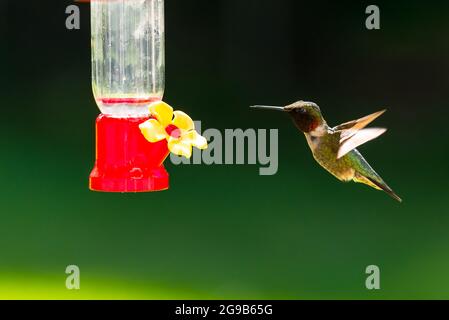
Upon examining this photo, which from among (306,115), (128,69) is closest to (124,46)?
(128,69)

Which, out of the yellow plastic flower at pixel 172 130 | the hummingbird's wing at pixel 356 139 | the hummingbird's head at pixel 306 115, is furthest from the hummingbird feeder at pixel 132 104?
the hummingbird's wing at pixel 356 139

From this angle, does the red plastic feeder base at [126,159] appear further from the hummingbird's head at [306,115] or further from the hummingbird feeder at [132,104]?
the hummingbird's head at [306,115]

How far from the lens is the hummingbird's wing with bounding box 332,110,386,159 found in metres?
3.14

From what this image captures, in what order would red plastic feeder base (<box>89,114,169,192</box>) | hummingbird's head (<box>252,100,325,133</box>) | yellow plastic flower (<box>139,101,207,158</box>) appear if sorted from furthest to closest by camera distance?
hummingbird's head (<box>252,100,325,133</box>)
red plastic feeder base (<box>89,114,169,192</box>)
yellow plastic flower (<box>139,101,207,158</box>)

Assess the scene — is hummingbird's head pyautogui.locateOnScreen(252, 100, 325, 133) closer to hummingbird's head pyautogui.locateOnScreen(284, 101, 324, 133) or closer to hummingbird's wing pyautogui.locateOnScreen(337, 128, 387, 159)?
hummingbird's head pyautogui.locateOnScreen(284, 101, 324, 133)

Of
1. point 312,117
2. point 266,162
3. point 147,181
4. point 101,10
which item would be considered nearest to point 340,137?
point 312,117

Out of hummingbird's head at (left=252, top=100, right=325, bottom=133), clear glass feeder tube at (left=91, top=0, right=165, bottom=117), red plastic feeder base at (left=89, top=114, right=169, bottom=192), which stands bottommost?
red plastic feeder base at (left=89, top=114, right=169, bottom=192)

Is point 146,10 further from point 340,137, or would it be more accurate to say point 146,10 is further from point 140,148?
point 340,137

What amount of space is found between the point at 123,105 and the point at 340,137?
108 cm

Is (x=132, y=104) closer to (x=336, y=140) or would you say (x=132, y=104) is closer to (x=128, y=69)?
(x=128, y=69)

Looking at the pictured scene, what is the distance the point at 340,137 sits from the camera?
3.45 m

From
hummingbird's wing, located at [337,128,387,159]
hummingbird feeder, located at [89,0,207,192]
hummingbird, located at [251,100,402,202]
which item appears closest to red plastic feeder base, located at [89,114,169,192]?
hummingbird feeder, located at [89,0,207,192]

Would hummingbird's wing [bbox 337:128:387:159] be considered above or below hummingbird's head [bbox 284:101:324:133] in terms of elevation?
below

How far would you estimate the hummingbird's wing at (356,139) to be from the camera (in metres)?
3.12
